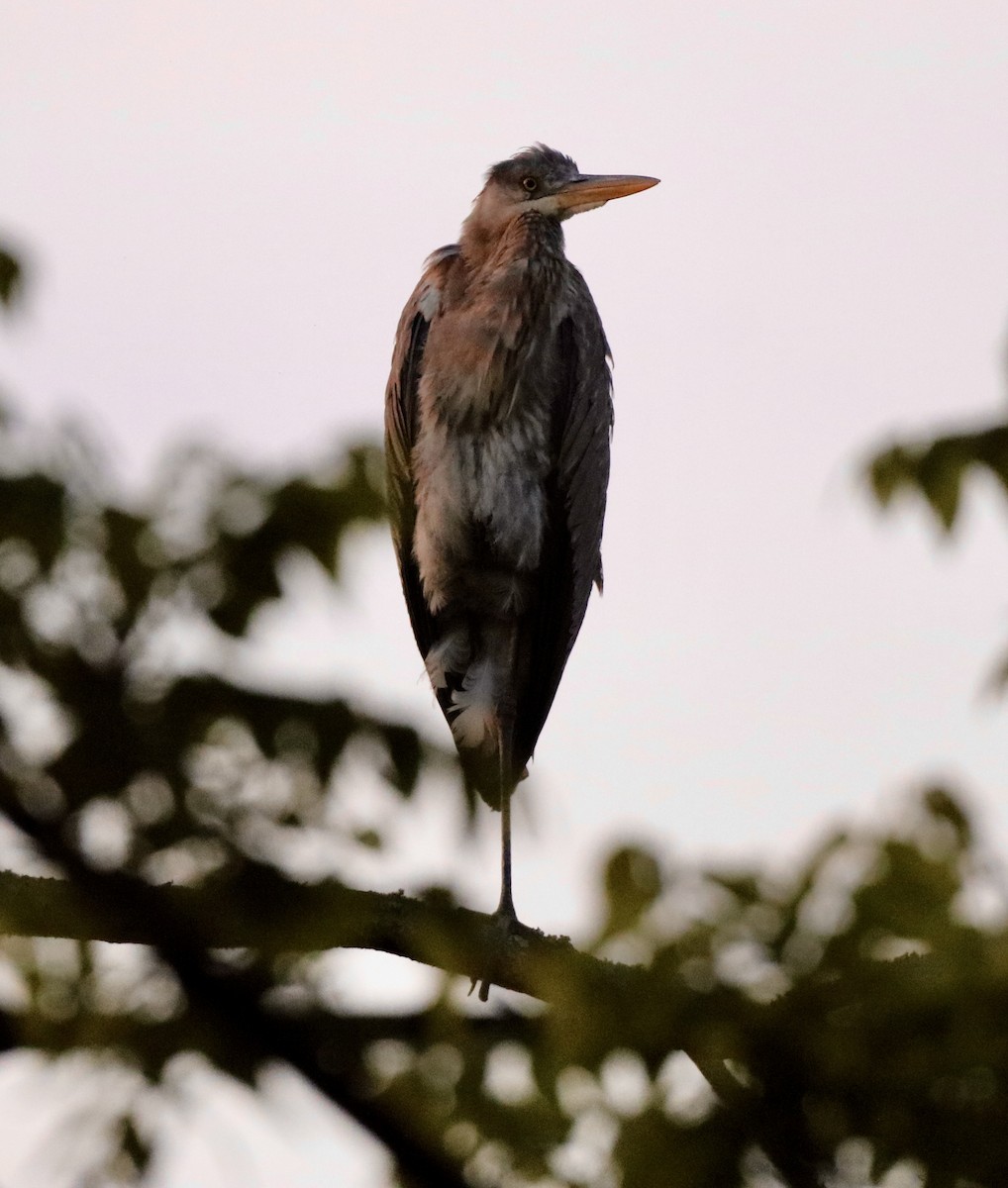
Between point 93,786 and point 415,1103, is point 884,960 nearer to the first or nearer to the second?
point 415,1103

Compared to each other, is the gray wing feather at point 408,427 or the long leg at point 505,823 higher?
the gray wing feather at point 408,427

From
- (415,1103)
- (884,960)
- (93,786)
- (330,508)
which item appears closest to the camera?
(93,786)

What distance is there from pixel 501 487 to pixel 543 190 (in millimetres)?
1502

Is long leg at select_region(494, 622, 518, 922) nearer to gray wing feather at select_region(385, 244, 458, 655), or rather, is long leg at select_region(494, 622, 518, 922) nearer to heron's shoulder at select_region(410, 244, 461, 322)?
gray wing feather at select_region(385, 244, 458, 655)

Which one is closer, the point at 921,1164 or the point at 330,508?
the point at 921,1164

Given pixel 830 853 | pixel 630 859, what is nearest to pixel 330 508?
pixel 630 859

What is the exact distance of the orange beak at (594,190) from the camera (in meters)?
6.71

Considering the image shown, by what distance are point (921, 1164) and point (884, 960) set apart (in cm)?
18

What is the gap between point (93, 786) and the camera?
1016 millimetres

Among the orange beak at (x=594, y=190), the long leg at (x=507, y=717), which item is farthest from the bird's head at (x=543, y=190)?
the long leg at (x=507, y=717)

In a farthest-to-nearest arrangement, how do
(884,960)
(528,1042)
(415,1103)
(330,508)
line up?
(330,508), (528,1042), (884,960), (415,1103)

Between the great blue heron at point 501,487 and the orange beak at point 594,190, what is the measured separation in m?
0.36

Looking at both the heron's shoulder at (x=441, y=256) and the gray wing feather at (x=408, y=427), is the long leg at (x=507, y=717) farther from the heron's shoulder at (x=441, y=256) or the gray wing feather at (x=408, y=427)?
the heron's shoulder at (x=441, y=256)

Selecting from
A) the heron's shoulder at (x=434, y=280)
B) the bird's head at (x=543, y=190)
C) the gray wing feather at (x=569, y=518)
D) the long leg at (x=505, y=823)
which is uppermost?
the bird's head at (x=543, y=190)
